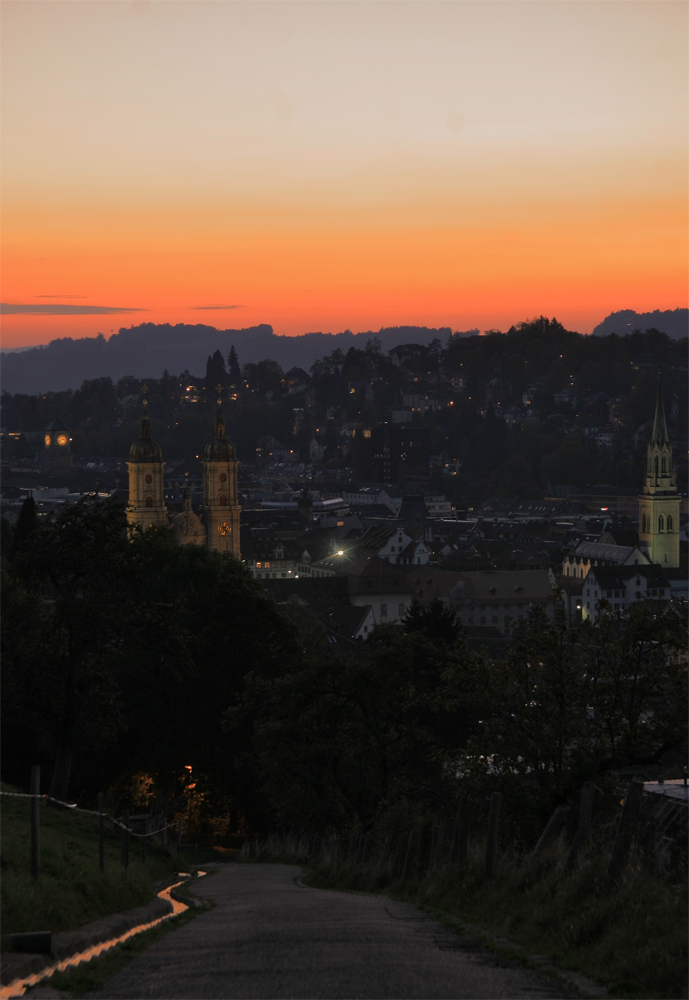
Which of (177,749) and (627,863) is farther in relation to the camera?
(177,749)

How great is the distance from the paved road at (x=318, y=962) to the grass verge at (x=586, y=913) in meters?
0.39

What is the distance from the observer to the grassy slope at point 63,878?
8039 mm

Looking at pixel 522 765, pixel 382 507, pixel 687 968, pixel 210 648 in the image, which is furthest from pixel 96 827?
pixel 382 507

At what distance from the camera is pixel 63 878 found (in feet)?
30.3

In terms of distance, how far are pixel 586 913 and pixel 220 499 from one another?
75253mm

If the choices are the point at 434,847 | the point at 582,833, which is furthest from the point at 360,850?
the point at 582,833

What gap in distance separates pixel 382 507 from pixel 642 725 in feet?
496

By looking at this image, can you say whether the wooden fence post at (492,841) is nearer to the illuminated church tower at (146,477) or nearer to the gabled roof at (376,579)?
the illuminated church tower at (146,477)

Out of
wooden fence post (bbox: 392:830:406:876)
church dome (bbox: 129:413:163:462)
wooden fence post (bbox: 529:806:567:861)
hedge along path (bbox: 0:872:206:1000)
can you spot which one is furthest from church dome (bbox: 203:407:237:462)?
wooden fence post (bbox: 529:806:567:861)

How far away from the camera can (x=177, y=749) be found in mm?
27234

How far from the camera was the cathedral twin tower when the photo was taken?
7994 centimetres

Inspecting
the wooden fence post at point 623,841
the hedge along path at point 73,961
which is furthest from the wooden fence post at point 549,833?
the hedge along path at point 73,961

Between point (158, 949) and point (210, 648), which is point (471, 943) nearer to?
point (158, 949)

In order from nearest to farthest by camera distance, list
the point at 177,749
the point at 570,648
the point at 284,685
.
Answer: the point at 570,648 < the point at 284,685 < the point at 177,749
